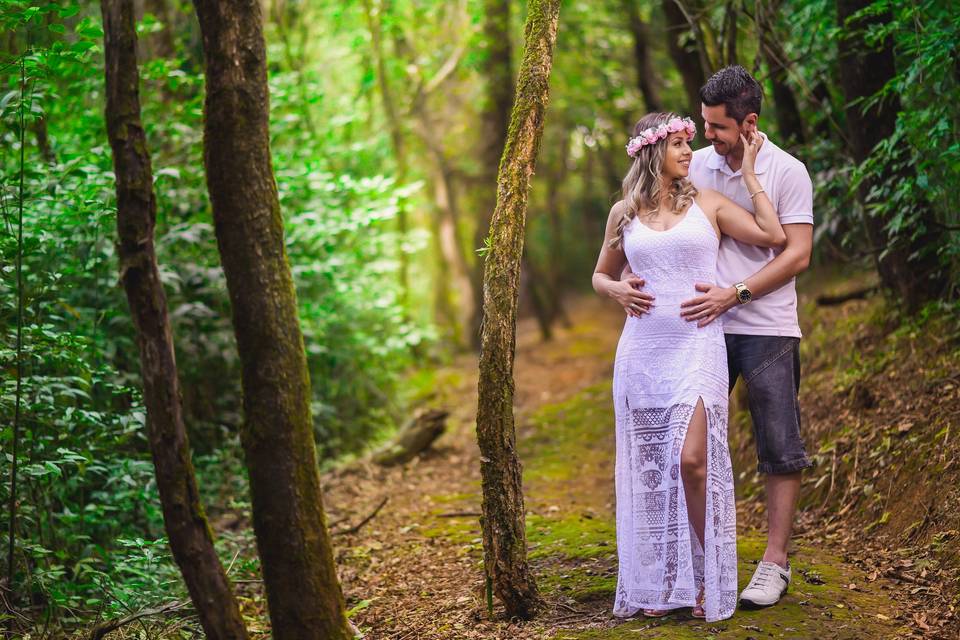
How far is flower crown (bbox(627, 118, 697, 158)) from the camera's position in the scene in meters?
4.12

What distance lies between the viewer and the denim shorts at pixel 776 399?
412 centimetres

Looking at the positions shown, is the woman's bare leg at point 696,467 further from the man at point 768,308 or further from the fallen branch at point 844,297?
the fallen branch at point 844,297

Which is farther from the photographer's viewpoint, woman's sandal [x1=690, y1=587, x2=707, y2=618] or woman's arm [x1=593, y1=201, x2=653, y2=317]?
woman's arm [x1=593, y1=201, x2=653, y2=317]

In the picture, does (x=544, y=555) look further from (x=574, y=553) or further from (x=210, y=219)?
(x=210, y=219)

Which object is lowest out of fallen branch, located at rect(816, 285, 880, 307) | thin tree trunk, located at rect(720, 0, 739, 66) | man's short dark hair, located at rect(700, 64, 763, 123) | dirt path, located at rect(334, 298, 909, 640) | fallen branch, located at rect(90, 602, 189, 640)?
dirt path, located at rect(334, 298, 909, 640)

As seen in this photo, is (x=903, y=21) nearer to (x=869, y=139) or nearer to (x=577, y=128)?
(x=869, y=139)

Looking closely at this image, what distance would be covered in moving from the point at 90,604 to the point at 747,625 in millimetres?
3847

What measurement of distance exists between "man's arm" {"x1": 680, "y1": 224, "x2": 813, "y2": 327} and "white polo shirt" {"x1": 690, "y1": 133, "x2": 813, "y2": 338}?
7 centimetres

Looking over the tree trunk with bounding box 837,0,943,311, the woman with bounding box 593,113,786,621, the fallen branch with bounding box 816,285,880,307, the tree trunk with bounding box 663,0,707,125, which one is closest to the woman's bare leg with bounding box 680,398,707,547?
the woman with bounding box 593,113,786,621

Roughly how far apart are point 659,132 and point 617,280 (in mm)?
819

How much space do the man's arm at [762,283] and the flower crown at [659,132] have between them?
2.34 ft

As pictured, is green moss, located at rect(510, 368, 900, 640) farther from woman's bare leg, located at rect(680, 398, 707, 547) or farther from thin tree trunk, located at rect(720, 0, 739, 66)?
thin tree trunk, located at rect(720, 0, 739, 66)

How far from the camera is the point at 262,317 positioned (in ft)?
11.3

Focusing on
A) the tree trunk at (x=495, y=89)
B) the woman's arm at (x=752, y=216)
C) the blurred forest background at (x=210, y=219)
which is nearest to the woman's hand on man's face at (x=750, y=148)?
the woman's arm at (x=752, y=216)
